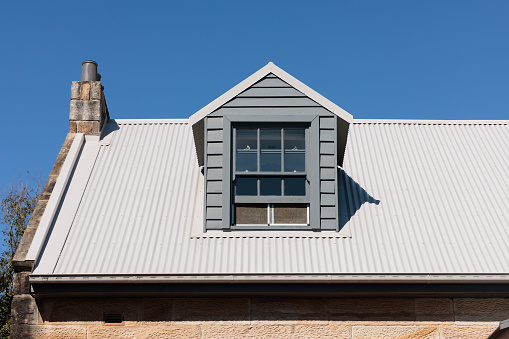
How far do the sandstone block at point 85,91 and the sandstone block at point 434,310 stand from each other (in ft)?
23.8

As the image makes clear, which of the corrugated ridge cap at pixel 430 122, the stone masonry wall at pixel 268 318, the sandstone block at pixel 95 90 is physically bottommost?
the stone masonry wall at pixel 268 318

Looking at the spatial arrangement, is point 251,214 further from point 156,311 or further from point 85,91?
point 85,91

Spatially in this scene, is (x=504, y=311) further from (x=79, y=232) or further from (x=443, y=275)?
(x=79, y=232)

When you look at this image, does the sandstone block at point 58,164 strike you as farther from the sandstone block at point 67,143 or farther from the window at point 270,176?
the window at point 270,176

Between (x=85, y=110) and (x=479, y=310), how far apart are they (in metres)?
7.72

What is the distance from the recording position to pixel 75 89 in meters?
12.9

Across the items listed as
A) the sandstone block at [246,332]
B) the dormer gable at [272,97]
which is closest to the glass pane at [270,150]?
the dormer gable at [272,97]

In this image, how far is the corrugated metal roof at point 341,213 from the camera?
906 cm

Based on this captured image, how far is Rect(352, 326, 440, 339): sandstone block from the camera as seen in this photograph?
345 inches

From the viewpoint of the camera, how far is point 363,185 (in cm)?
1109

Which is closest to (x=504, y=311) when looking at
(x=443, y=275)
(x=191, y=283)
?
(x=443, y=275)

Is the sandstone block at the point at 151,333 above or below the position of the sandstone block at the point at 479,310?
below

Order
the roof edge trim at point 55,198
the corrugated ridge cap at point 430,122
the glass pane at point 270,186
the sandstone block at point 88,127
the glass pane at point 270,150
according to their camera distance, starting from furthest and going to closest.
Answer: the corrugated ridge cap at point 430,122 → the sandstone block at point 88,127 → the glass pane at point 270,150 → the glass pane at point 270,186 → the roof edge trim at point 55,198

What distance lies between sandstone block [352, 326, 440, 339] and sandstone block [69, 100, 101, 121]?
643cm
